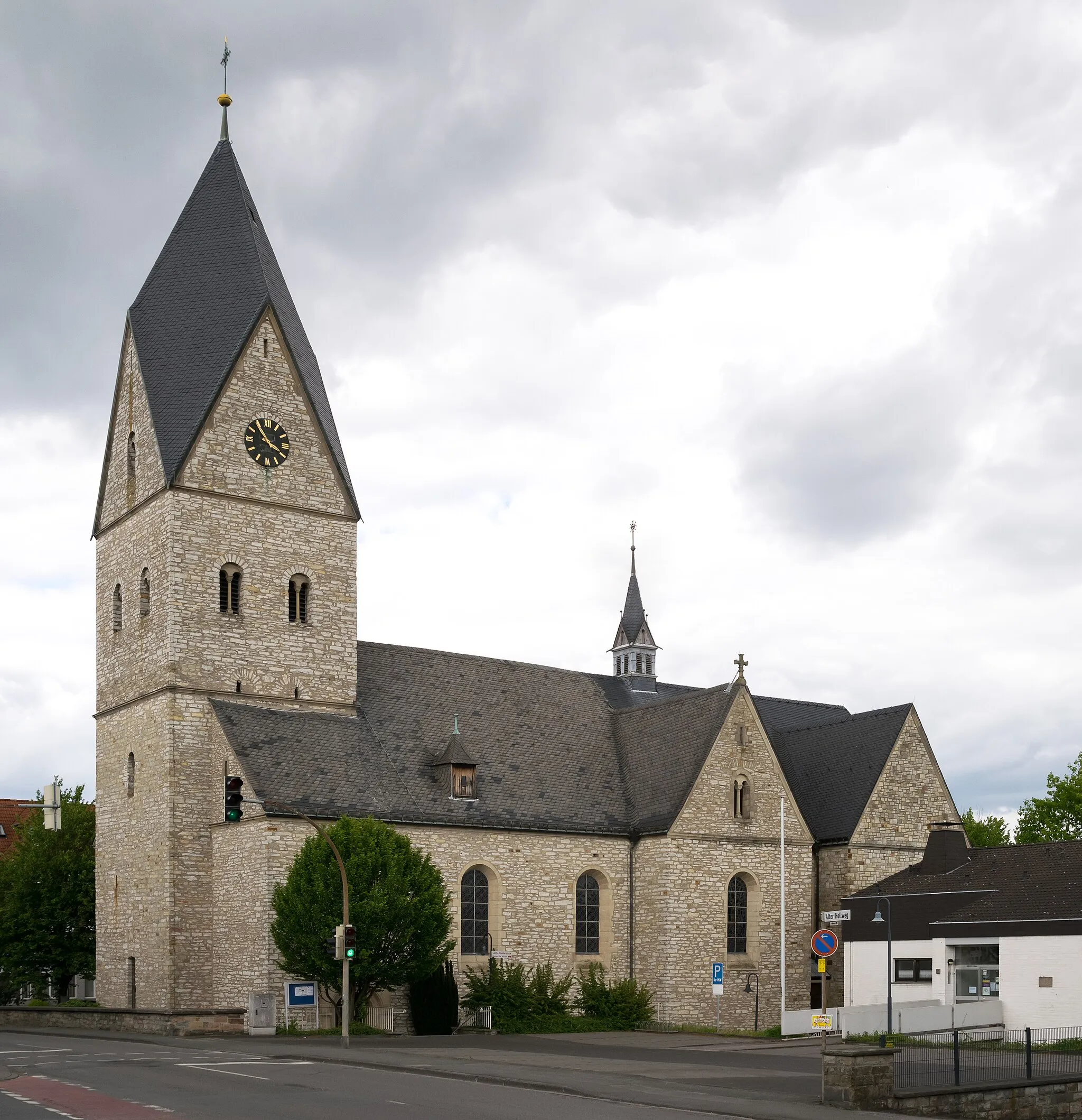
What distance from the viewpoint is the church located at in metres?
41.6

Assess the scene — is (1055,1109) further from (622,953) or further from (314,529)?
(314,529)

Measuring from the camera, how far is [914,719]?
5156cm

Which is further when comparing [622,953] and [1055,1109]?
[622,953]

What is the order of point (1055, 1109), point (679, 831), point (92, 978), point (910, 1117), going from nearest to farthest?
point (910, 1117) < point (1055, 1109) < point (679, 831) < point (92, 978)

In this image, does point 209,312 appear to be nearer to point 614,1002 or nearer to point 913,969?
point 614,1002

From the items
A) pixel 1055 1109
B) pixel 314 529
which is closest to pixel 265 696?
pixel 314 529

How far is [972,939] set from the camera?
128 feet

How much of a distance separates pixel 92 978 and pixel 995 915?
3782 cm

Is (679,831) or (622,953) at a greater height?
(679,831)

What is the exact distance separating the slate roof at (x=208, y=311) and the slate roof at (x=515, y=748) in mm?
7024

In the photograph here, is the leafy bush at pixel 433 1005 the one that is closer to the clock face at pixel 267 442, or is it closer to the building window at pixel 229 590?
the building window at pixel 229 590

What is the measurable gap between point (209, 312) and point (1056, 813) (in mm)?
46457

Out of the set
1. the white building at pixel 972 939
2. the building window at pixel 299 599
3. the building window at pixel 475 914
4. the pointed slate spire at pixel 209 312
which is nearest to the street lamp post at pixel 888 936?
the white building at pixel 972 939

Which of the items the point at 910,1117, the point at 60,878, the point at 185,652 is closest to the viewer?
the point at 910,1117
